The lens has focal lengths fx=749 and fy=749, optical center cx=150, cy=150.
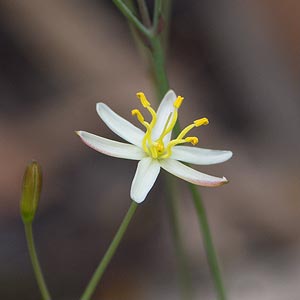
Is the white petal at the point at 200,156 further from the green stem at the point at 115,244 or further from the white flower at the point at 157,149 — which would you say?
the green stem at the point at 115,244

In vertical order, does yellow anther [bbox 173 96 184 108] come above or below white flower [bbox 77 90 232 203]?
above

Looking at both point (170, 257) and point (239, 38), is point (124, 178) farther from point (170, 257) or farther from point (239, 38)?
point (239, 38)

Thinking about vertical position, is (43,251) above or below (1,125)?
below

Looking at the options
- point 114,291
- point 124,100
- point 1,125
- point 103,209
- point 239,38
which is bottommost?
point 114,291

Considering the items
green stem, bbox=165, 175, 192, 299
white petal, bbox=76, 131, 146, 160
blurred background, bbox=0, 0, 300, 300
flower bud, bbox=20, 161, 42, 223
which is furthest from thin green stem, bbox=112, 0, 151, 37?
blurred background, bbox=0, 0, 300, 300

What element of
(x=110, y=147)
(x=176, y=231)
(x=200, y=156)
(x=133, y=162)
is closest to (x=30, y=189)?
(x=110, y=147)

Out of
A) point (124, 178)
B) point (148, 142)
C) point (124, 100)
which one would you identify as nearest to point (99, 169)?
point (124, 178)

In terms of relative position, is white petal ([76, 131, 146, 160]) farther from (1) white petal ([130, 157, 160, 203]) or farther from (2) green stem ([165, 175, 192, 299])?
(2) green stem ([165, 175, 192, 299])

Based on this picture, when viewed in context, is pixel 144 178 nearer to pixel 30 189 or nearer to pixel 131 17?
pixel 30 189
